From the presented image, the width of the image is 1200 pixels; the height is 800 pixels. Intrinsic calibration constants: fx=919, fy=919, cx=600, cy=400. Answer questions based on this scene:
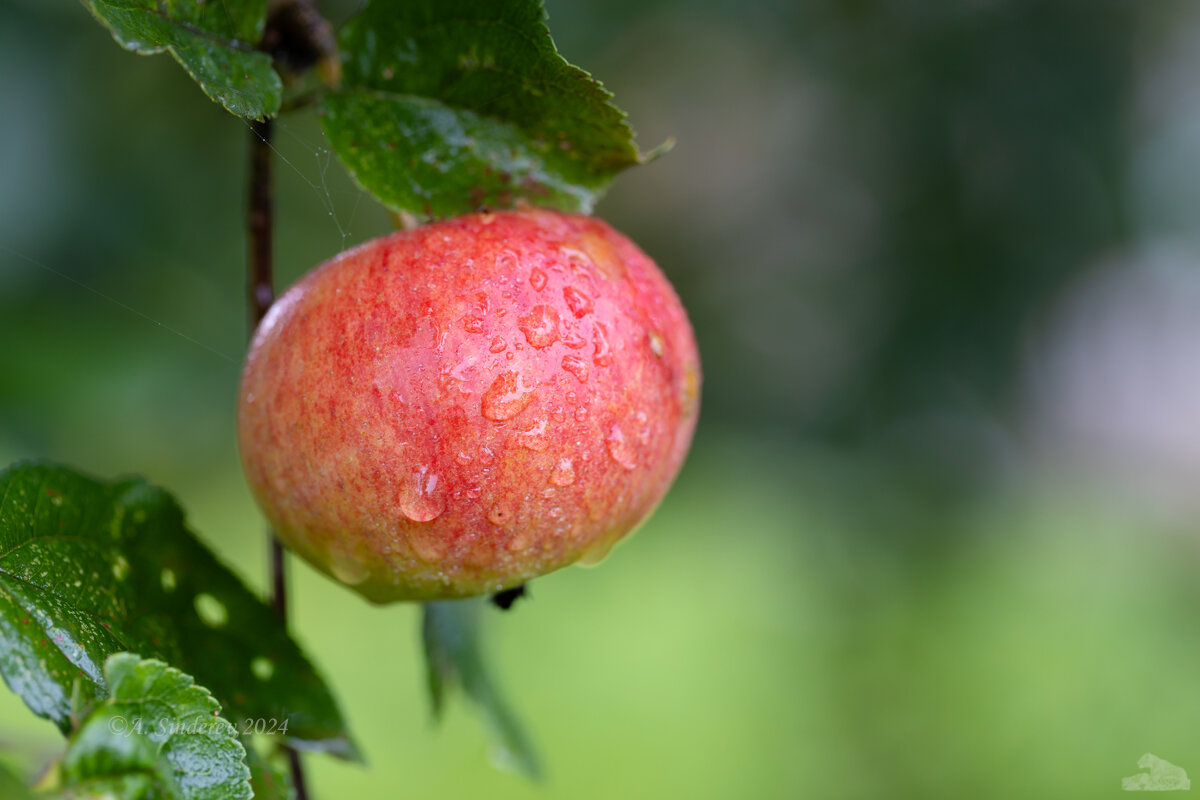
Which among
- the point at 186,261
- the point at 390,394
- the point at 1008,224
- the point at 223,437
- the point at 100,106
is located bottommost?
the point at 223,437

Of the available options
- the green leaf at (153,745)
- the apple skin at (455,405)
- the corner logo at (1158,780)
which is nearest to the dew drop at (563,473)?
the apple skin at (455,405)

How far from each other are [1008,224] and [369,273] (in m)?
2.08

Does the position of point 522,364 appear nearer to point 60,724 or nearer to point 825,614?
point 60,724

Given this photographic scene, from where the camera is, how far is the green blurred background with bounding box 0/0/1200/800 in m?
2.11

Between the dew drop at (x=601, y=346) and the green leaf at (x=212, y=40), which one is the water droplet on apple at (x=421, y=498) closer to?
the dew drop at (x=601, y=346)

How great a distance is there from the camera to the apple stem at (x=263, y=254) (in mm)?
692

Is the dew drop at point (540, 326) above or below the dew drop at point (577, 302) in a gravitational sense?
below

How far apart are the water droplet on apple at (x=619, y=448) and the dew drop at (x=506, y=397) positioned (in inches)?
2.7

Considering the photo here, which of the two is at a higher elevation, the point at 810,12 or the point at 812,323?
the point at 810,12

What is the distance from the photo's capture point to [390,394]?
0.59 metres

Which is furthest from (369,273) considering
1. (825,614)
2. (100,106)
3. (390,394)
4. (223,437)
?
(825,614)

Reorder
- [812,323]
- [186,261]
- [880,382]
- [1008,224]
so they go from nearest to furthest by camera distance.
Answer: [186,261], [1008,224], [880,382], [812,323]

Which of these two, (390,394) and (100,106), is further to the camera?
(100,106)

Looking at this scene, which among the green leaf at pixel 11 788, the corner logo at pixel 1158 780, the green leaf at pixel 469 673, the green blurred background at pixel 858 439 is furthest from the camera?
the green blurred background at pixel 858 439
